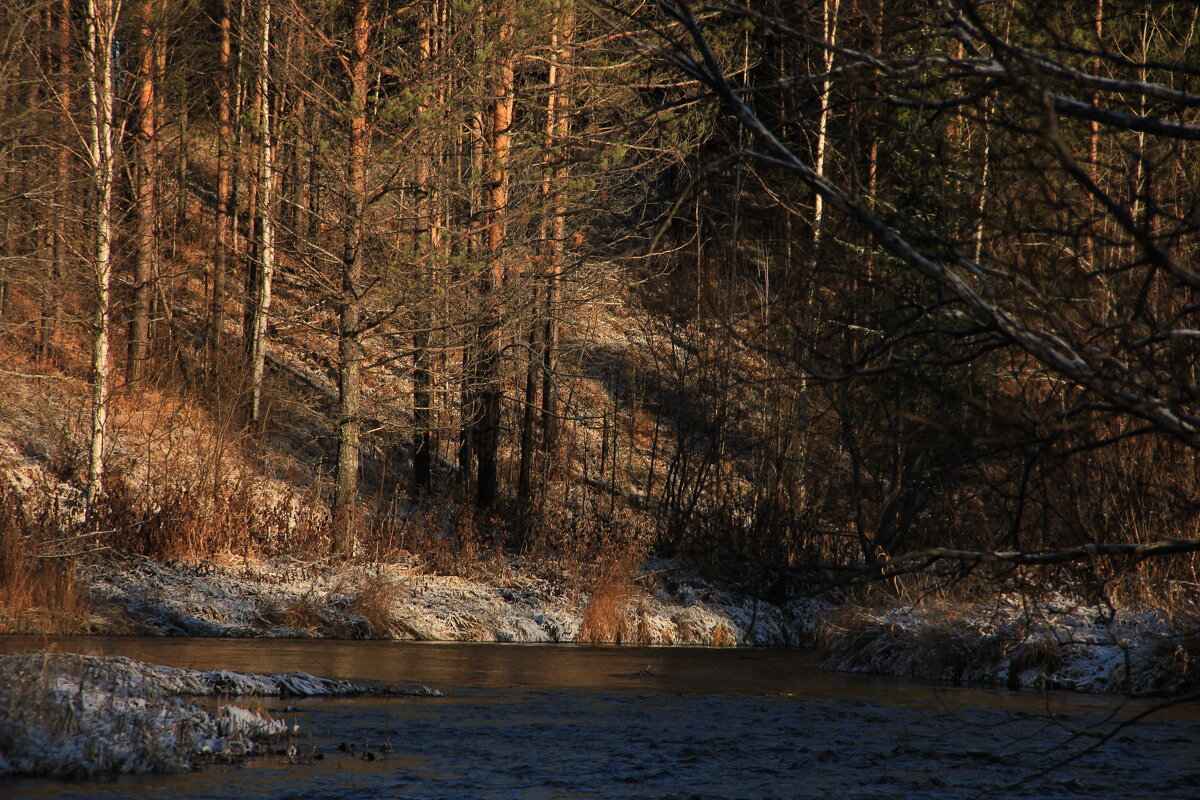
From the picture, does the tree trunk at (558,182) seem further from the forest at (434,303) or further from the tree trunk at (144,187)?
the tree trunk at (144,187)

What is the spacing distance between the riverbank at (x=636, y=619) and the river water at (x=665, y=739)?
0.65 m

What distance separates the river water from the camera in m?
5.93

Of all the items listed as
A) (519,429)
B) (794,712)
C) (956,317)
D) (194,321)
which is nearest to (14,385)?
(194,321)

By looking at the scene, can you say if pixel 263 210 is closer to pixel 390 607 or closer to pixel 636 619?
pixel 390 607

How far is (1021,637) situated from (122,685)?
8101 mm

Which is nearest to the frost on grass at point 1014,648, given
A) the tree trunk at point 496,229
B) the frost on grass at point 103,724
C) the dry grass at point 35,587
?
the frost on grass at point 103,724

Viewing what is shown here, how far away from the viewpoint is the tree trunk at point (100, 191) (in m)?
15.4

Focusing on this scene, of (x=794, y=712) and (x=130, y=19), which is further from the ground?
(x=130, y=19)

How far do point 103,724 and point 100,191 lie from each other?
36.9ft

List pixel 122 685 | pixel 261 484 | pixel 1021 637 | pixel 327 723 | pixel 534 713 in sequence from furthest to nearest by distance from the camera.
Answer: pixel 261 484
pixel 1021 637
pixel 534 713
pixel 327 723
pixel 122 685

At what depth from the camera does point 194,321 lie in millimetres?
25297

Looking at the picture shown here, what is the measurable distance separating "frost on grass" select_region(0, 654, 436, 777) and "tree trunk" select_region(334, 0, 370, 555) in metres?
8.99

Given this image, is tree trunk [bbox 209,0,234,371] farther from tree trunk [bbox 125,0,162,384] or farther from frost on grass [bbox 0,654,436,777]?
frost on grass [bbox 0,654,436,777]

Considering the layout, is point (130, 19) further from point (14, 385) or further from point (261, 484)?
point (261, 484)
